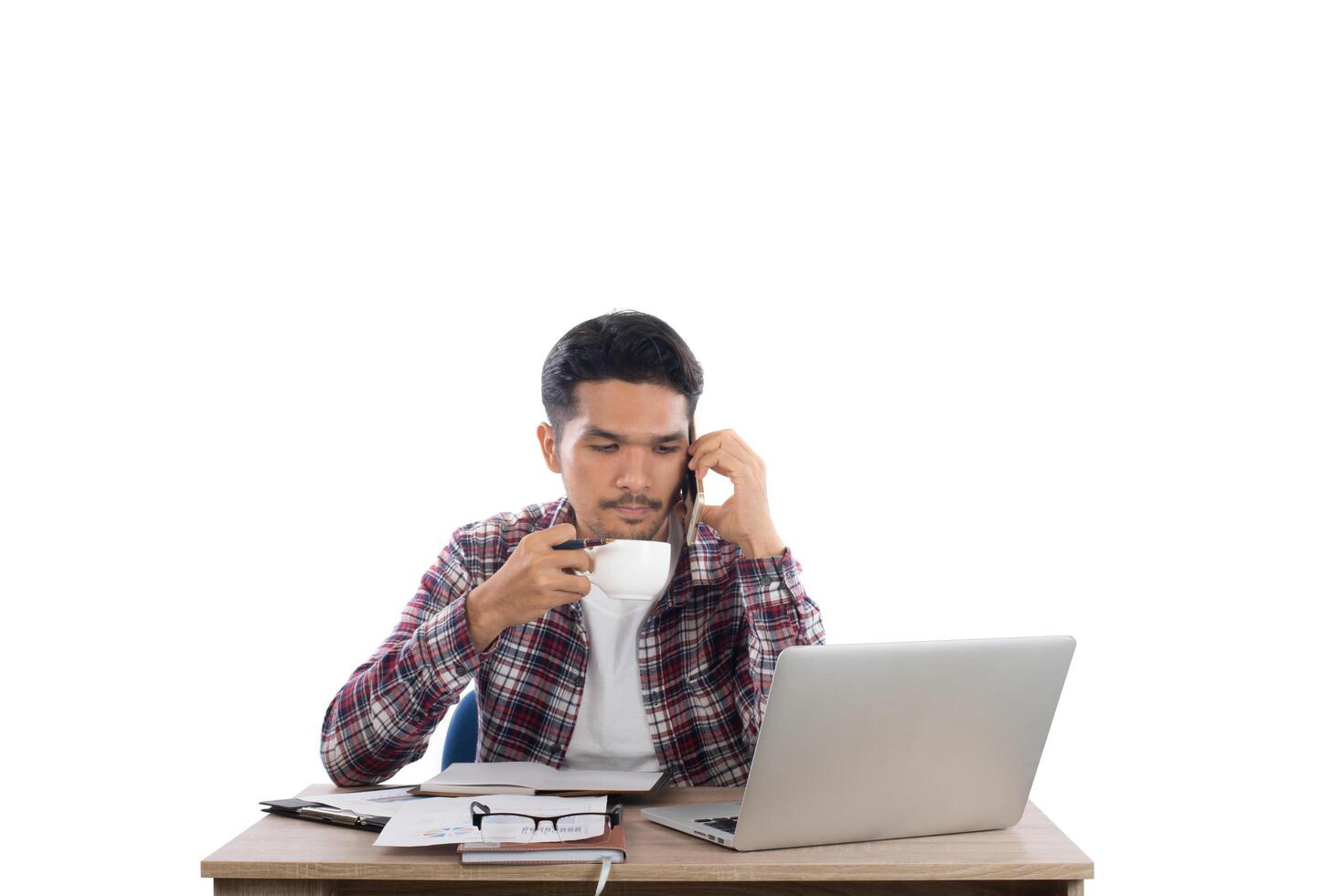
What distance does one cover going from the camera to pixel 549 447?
2057 millimetres

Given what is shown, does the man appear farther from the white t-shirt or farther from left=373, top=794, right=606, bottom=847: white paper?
left=373, top=794, right=606, bottom=847: white paper

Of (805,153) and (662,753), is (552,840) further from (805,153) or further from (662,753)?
(805,153)

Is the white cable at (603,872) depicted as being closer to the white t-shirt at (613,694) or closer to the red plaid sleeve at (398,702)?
the red plaid sleeve at (398,702)

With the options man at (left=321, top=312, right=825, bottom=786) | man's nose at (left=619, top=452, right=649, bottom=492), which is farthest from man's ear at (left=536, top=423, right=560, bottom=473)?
man's nose at (left=619, top=452, right=649, bottom=492)

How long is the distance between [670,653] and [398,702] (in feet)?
1.62

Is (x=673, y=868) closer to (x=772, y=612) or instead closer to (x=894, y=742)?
(x=894, y=742)

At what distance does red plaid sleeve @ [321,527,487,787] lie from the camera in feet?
5.57

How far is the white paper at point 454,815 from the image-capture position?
1.24 meters

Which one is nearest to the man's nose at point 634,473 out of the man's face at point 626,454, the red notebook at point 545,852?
the man's face at point 626,454

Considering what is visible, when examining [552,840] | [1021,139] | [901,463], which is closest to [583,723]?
[552,840]

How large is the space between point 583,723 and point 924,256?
1.55 metres

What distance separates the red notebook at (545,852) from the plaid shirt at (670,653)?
0.60 metres

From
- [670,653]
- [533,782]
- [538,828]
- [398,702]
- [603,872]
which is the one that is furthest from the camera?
[670,653]

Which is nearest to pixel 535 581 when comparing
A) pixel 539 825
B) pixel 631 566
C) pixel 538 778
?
pixel 631 566
